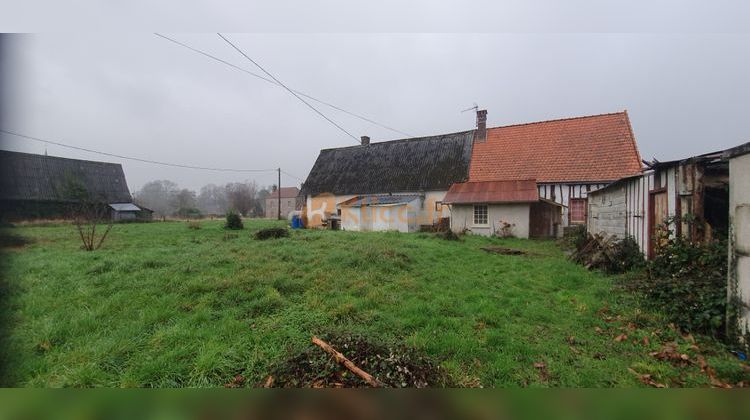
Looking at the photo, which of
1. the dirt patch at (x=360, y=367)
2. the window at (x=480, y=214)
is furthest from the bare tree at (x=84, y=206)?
the window at (x=480, y=214)

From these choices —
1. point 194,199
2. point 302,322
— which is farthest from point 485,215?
point 194,199

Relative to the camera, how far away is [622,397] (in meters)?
1.08

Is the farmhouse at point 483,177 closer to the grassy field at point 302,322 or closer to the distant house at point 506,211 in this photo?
the distant house at point 506,211

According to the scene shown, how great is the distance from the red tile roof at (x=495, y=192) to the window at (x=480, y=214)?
46cm

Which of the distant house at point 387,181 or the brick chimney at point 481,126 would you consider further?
the brick chimney at point 481,126

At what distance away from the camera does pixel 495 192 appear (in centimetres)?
1491

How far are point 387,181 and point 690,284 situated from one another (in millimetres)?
17715

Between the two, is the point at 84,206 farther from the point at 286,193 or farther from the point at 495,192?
the point at 286,193

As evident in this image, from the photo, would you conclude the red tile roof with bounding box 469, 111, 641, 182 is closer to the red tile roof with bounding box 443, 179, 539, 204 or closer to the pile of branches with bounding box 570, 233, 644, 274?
the red tile roof with bounding box 443, 179, 539, 204

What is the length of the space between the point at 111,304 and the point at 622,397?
18.0 feet

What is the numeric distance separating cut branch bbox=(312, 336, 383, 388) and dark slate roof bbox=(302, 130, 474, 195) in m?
16.9

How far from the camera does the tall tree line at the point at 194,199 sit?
15.9 metres

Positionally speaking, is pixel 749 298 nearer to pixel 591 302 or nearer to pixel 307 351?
pixel 591 302

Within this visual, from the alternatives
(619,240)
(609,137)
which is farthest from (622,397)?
(609,137)
